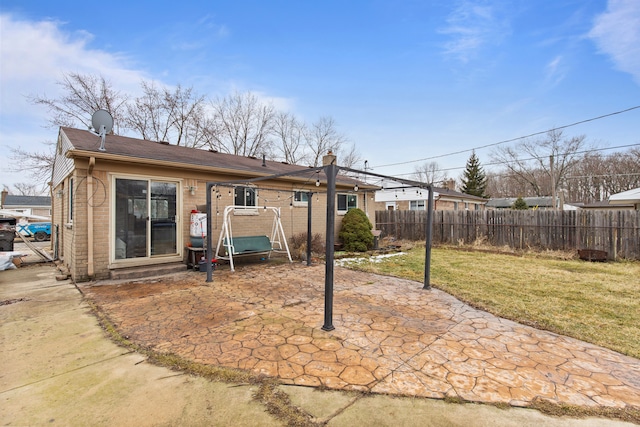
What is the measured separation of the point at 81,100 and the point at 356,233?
18.1 metres

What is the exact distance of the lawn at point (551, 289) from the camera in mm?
3598

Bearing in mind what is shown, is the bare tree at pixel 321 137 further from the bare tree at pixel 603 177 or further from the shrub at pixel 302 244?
the bare tree at pixel 603 177

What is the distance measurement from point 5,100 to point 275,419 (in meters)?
16.0

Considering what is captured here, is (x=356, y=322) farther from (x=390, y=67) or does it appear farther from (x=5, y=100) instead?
(x=5, y=100)

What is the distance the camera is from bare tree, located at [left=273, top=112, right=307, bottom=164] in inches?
957

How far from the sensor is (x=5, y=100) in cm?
1095

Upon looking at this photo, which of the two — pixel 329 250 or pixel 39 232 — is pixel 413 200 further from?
pixel 39 232

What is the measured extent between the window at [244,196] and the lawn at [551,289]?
365 cm

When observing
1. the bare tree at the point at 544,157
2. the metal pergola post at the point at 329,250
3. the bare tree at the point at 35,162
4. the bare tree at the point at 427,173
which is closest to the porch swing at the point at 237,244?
the metal pergola post at the point at 329,250

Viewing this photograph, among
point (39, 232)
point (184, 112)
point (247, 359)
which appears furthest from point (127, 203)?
point (39, 232)

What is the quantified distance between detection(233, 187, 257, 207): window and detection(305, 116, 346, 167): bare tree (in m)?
17.3

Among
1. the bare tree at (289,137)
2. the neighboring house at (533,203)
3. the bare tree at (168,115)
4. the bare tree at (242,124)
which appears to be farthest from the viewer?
the neighboring house at (533,203)

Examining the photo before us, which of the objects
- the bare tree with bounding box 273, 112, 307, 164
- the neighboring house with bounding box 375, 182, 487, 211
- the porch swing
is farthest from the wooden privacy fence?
the bare tree with bounding box 273, 112, 307, 164

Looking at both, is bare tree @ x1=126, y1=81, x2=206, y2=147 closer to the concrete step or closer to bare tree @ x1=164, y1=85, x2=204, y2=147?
bare tree @ x1=164, y1=85, x2=204, y2=147
